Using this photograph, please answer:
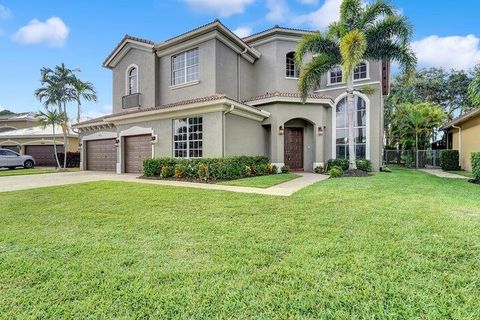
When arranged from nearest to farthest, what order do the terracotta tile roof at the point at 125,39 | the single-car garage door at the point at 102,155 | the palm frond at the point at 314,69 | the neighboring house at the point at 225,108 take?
the palm frond at the point at 314,69
the neighboring house at the point at 225,108
the terracotta tile roof at the point at 125,39
the single-car garage door at the point at 102,155

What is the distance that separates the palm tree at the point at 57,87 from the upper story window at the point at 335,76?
23.8 m

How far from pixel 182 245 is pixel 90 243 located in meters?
1.42

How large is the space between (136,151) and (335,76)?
44.2ft

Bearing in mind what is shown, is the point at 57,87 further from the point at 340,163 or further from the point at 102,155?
the point at 340,163

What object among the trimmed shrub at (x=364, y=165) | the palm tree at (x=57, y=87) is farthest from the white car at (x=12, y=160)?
the trimmed shrub at (x=364, y=165)

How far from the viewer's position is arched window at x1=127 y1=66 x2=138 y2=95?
18.3m

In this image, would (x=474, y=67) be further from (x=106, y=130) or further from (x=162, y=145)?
(x=106, y=130)

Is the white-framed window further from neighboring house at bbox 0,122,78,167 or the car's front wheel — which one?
neighboring house at bbox 0,122,78,167

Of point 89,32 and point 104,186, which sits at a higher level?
point 89,32

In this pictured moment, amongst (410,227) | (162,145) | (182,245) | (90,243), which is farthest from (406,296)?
(162,145)

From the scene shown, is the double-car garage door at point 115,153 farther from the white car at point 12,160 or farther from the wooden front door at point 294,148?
the wooden front door at point 294,148

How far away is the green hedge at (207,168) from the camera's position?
11.4m

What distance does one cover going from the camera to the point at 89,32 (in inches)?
636

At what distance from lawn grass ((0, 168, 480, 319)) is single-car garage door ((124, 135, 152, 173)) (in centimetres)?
962
